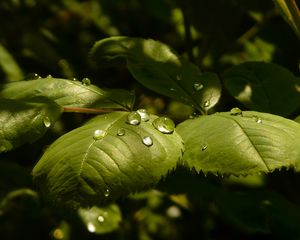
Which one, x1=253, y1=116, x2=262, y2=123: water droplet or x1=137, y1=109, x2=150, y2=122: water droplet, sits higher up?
x1=253, y1=116, x2=262, y2=123: water droplet

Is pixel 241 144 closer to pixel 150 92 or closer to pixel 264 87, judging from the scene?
pixel 264 87

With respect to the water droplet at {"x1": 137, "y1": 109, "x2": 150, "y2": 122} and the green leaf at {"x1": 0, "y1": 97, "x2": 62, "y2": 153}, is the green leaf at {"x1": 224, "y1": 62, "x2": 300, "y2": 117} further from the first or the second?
the green leaf at {"x1": 0, "y1": 97, "x2": 62, "y2": 153}

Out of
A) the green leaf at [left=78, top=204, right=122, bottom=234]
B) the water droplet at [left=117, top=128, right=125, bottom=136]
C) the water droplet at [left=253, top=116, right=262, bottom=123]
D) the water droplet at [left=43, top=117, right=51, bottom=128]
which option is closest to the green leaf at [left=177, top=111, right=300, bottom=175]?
the water droplet at [left=253, top=116, right=262, bottom=123]

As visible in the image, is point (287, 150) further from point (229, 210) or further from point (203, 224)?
point (203, 224)

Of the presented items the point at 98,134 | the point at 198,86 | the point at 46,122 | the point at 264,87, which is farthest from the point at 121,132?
the point at 264,87

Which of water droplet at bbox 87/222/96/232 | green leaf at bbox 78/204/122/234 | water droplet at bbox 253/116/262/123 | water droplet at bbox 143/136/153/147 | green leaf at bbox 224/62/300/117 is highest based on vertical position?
water droplet at bbox 253/116/262/123

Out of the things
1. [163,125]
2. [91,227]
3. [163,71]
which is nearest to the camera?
[163,125]
